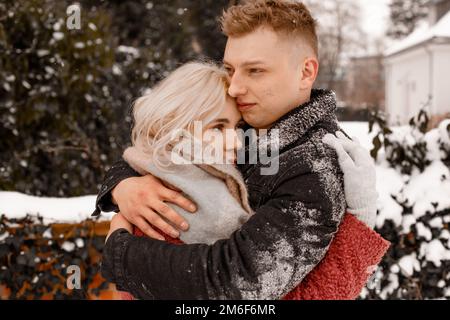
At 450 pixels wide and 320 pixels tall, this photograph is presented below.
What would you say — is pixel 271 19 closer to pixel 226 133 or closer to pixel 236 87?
pixel 236 87

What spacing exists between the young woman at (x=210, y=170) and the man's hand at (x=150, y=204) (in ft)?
0.09

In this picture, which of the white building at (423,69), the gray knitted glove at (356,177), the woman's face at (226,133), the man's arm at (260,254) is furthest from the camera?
the white building at (423,69)

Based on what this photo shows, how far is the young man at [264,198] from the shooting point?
5.10ft

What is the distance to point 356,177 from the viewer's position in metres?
1.66

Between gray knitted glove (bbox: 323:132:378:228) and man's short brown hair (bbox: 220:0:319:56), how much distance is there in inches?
15.5

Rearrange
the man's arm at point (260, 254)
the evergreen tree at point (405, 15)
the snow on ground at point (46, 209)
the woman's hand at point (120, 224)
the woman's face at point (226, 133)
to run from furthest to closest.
→ the evergreen tree at point (405, 15)
the snow on ground at point (46, 209)
the woman's hand at point (120, 224)
the woman's face at point (226, 133)
the man's arm at point (260, 254)

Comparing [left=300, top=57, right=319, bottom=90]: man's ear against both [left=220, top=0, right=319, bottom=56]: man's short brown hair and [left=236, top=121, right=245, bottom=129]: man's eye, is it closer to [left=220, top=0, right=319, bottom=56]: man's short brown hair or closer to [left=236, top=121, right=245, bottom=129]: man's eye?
[left=220, top=0, right=319, bottom=56]: man's short brown hair

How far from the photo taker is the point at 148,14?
Answer: 11.2 m

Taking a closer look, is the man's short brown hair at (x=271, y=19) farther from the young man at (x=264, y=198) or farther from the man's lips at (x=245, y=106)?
the man's lips at (x=245, y=106)

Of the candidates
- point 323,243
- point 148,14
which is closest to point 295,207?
point 323,243

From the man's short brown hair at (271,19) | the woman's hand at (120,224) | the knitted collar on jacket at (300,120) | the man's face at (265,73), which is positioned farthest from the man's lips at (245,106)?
the woman's hand at (120,224)

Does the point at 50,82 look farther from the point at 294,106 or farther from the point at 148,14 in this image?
the point at 148,14

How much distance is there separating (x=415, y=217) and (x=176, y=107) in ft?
8.00

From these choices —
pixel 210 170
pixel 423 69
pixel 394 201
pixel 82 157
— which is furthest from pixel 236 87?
pixel 423 69
